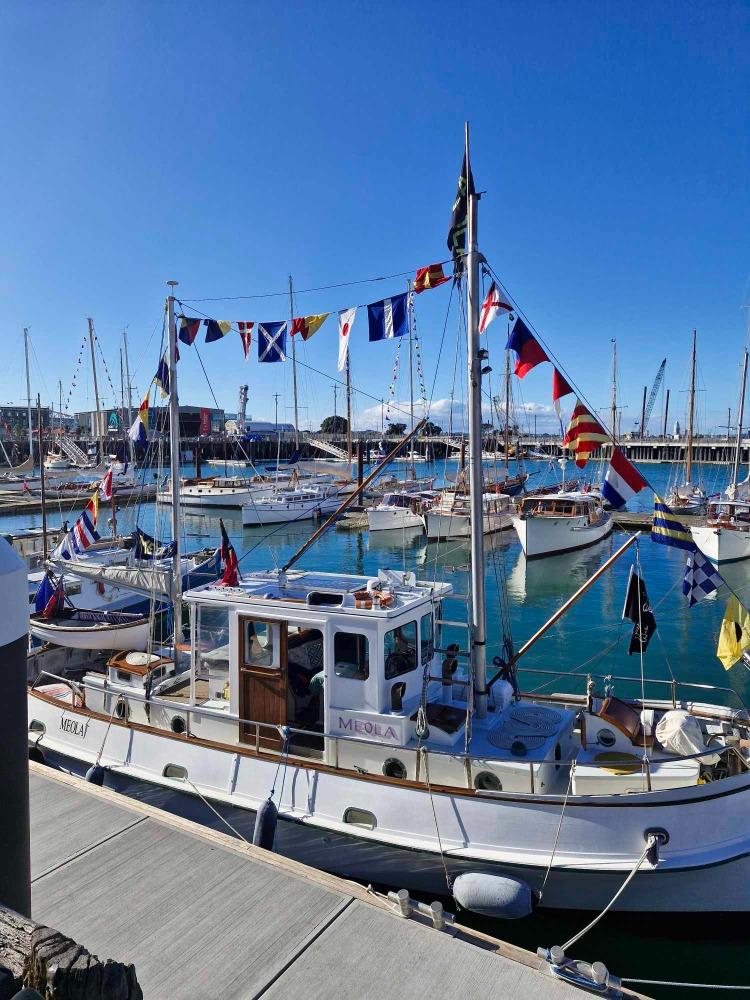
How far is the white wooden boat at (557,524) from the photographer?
34.1 meters

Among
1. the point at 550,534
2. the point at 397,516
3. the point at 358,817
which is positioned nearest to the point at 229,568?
the point at 358,817

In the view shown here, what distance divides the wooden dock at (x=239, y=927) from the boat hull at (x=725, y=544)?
3104 centimetres

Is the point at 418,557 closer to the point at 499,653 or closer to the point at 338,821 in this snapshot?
the point at 499,653

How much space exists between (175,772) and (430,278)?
770 centimetres

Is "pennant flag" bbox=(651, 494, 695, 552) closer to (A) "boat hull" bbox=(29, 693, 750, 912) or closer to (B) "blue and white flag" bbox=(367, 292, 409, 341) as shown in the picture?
(A) "boat hull" bbox=(29, 693, 750, 912)

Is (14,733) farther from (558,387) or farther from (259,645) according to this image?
(558,387)

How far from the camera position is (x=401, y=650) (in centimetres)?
859

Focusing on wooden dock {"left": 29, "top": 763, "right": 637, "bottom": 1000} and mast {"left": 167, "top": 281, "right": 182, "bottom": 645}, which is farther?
mast {"left": 167, "top": 281, "right": 182, "bottom": 645}

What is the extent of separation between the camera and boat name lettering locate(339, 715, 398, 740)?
8.25m

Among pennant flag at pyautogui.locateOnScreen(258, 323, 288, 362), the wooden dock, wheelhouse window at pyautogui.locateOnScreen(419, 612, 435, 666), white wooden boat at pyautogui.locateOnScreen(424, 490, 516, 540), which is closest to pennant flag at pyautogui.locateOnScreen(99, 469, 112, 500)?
pennant flag at pyautogui.locateOnScreen(258, 323, 288, 362)

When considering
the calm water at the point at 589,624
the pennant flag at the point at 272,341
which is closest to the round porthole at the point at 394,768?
the calm water at the point at 589,624

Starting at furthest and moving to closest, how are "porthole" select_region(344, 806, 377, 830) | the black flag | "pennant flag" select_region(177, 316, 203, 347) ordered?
"pennant flag" select_region(177, 316, 203, 347) < the black flag < "porthole" select_region(344, 806, 377, 830)

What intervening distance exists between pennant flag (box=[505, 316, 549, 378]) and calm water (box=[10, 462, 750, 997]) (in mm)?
2875

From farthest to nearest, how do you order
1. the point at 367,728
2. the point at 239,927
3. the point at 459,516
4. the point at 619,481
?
the point at 459,516, the point at 619,481, the point at 367,728, the point at 239,927
